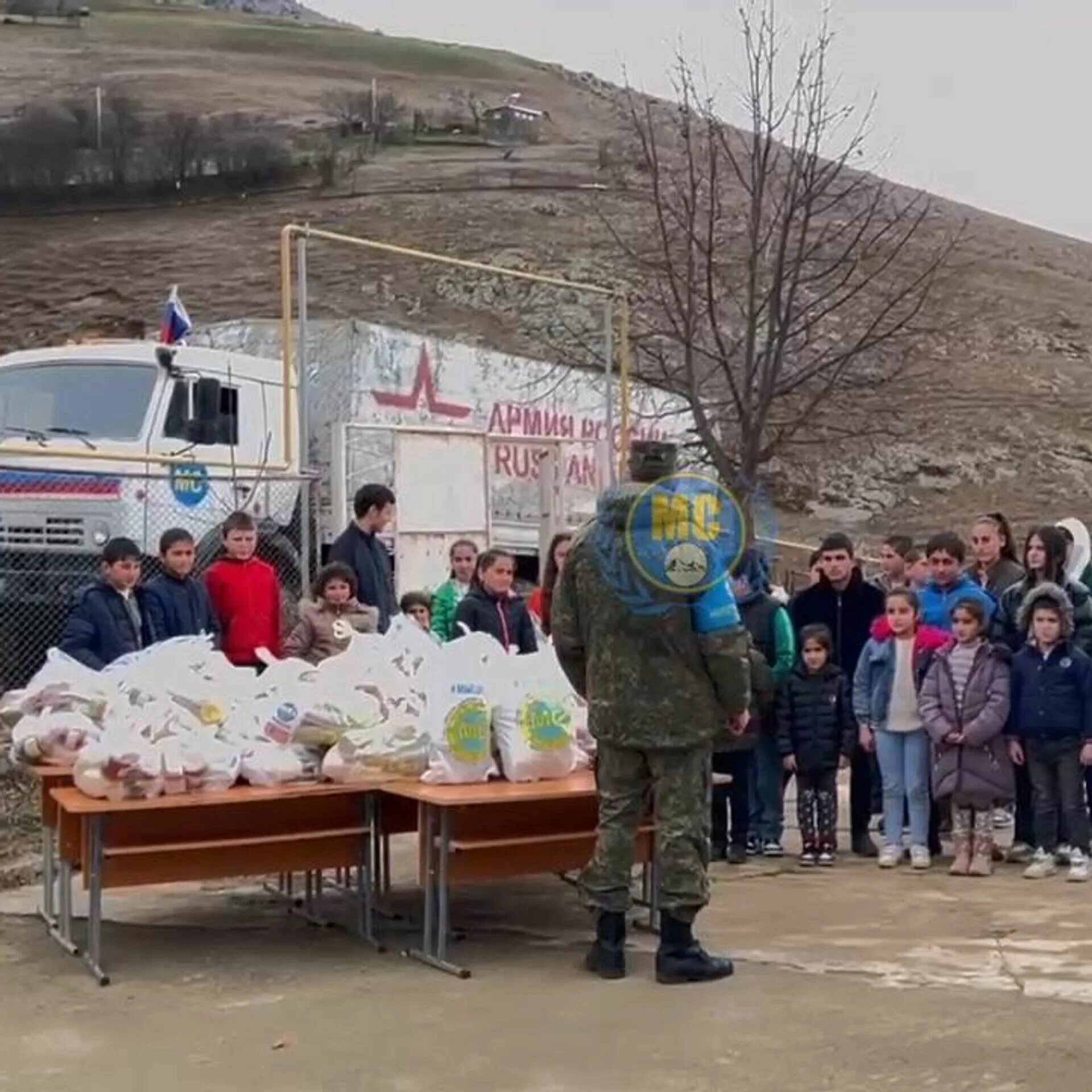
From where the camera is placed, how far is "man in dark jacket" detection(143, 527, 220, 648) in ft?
27.9

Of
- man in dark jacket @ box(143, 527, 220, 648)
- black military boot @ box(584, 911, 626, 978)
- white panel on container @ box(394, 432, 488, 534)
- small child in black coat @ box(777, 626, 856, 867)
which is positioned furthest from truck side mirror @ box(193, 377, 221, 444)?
black military boot @ box(584, 911, 626, 978)

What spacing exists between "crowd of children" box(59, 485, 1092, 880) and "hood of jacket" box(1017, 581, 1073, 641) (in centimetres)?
1

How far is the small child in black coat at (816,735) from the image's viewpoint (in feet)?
28.6

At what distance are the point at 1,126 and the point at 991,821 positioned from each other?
163 feet

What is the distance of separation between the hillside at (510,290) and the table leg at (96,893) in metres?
18.5

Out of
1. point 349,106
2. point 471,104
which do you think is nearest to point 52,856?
point 349,106

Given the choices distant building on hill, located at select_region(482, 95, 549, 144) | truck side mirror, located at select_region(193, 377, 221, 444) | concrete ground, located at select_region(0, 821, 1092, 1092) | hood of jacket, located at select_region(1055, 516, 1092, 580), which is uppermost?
distant building on hill, located at select_region(482, 95, 549, 144)

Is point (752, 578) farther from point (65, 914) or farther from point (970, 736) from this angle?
point (65, 914)

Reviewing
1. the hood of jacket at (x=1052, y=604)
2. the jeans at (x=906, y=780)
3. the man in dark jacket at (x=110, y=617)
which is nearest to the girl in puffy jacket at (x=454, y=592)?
the man in dark jacket at (x=110, y=617)

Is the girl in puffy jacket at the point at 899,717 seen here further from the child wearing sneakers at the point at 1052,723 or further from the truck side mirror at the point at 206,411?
the truck side mirror at the point at 206,411

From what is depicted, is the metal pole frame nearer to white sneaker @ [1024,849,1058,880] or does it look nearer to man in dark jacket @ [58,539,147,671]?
man in dark jacket @ [58,539,147,671]

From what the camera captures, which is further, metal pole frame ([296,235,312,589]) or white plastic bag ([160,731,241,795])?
metal pole frame ([296,235,312,589])

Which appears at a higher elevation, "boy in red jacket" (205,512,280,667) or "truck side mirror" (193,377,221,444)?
"truck side mirror" (193,377,221,444)

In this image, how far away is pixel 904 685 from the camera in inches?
340
